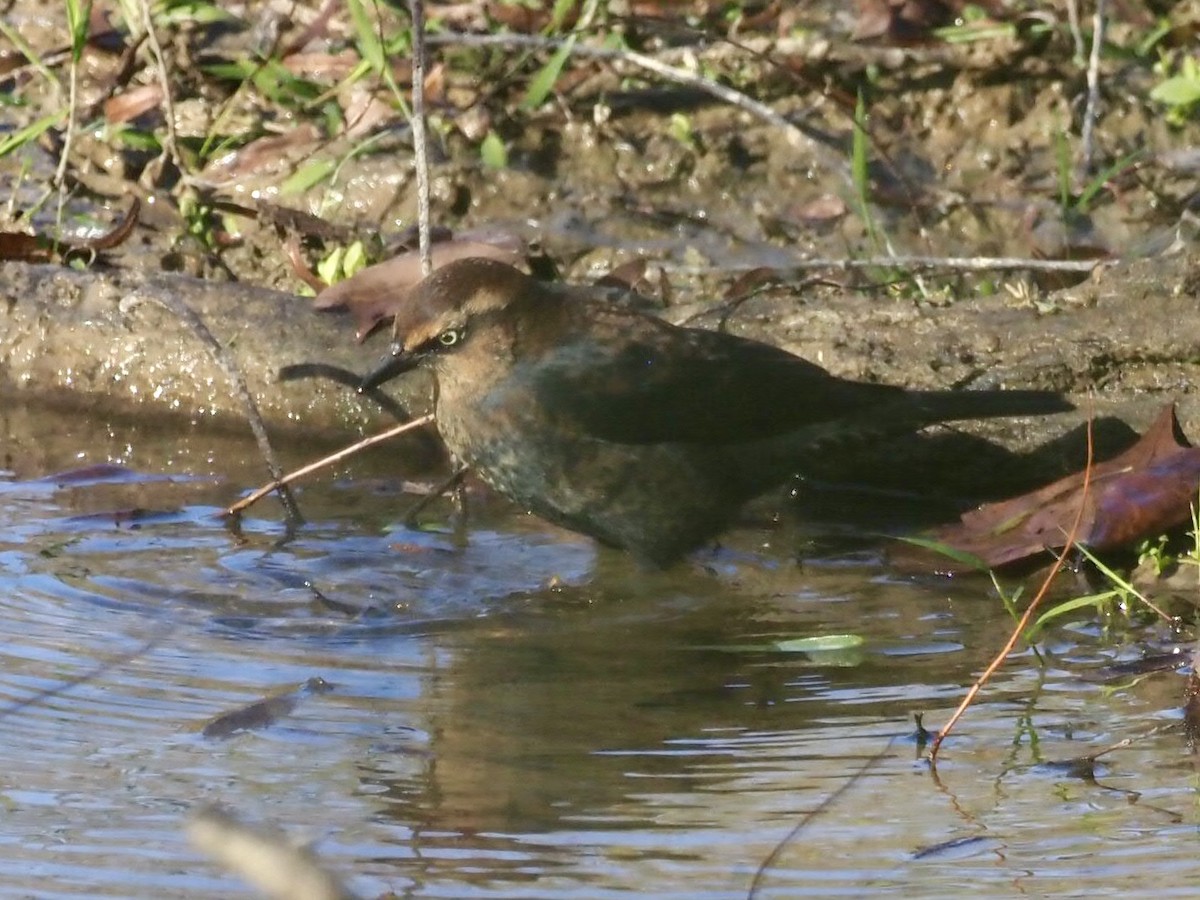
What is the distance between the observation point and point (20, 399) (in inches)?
230

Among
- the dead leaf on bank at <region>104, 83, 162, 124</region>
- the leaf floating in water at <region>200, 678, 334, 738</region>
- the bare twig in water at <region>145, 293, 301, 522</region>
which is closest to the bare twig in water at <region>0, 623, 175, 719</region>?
the leaf floating in water at <region>200, 678, 334, 738</region>

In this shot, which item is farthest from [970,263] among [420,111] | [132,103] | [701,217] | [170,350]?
[132,103]

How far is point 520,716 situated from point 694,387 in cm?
169

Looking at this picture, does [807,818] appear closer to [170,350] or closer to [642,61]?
[170,350]

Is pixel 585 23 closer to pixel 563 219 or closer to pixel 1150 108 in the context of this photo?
pixel 563 219

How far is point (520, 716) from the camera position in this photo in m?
3.56

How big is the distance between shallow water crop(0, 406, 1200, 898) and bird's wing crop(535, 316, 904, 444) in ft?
1.07

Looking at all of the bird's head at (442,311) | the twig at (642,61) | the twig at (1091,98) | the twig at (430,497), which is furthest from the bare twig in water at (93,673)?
the twig at (1091,98)

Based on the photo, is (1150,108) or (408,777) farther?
(1150,108)

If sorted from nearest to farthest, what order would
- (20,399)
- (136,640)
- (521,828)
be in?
(521,828) → (136,640) → (20,399)

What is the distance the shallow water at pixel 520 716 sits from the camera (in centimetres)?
270

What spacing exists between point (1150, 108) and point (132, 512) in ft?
13.0

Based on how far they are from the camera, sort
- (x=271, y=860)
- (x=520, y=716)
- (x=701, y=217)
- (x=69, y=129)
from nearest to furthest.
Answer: (x=271, y=860) < (x=520, y=716) < (x=69, y=129) < (x=701, y=217)

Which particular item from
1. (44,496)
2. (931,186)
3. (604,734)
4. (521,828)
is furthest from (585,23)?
(521,828)
